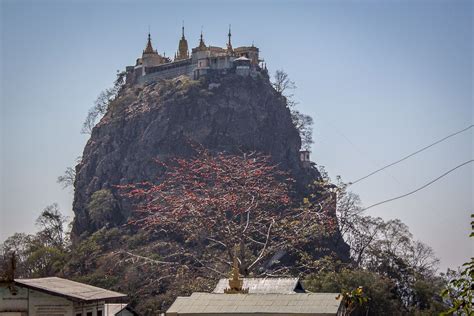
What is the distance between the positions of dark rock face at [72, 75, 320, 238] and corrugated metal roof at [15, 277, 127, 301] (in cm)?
7954

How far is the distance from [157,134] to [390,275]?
52363mm

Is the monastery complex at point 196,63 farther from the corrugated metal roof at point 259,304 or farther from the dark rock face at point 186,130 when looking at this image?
the corrugated metal roof at point 259,304

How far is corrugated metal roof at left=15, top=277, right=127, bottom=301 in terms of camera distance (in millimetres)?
26703

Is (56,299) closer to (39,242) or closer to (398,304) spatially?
(398,304)

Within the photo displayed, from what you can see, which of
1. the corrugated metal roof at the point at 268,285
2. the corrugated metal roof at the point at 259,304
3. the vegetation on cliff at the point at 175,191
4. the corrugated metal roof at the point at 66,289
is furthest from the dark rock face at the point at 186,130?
the corrugated metal roof at the point at 259,304

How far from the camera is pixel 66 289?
91.4 feet

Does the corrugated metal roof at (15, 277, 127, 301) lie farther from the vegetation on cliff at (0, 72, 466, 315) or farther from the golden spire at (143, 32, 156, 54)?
the golden spire at (143, 32, 156, 54)

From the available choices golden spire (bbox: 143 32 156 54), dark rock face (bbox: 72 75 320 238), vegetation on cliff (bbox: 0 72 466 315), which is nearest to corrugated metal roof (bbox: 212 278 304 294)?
vegetation on cliff (bbox: 0 72 466 315)

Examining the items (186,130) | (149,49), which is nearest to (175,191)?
(186,130)

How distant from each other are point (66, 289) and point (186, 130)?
84.9 m

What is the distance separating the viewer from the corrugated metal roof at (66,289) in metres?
26.7

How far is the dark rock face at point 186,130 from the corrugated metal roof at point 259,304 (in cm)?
8605

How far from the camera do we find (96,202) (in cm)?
10644

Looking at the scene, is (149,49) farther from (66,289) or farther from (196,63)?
(66,289)
